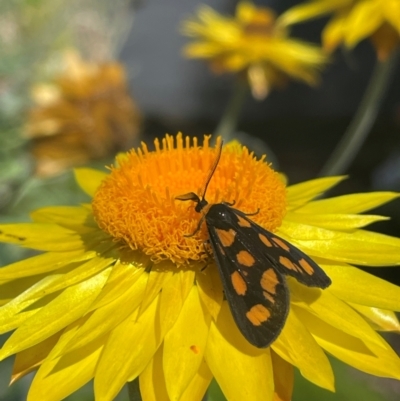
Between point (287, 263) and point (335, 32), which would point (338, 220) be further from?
point (335, 32)

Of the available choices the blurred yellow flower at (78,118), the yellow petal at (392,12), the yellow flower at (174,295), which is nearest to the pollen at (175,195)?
the yellow flower at (174,295)

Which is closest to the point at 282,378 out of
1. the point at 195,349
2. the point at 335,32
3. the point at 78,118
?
the point at 195,349

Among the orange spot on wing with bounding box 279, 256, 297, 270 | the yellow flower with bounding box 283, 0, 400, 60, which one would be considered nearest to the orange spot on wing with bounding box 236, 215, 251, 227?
the orange spot on wing with bounding box 279, 256, 297, 270

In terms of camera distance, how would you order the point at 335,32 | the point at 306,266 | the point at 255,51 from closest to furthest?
1. the point at 306,266
2. the point at 335,32
3. the point at 255,51

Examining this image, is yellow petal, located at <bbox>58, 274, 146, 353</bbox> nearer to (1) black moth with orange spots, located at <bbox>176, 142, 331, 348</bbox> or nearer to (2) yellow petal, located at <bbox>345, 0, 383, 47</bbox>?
(1) black moth with orange spots, located at <bbox>176, 142, 331, 348</bbox>


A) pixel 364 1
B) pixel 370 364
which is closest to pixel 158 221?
pixel 370 364

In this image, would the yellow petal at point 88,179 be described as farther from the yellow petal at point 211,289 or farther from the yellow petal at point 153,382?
the yellow petal at point 153,382

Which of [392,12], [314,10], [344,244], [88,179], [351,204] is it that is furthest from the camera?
[314,10]
